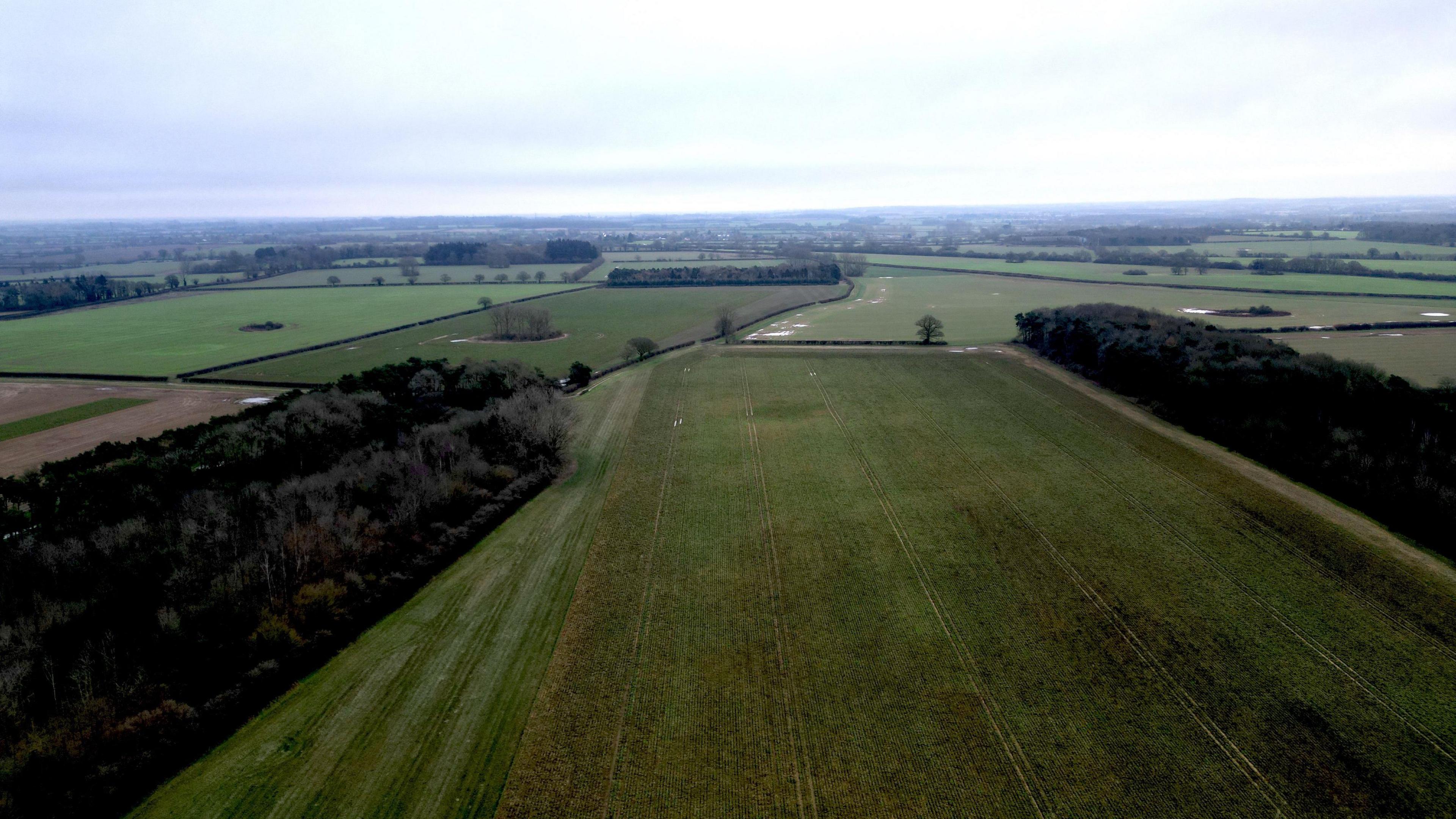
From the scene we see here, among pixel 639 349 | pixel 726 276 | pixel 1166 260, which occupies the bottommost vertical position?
pixel 639 349

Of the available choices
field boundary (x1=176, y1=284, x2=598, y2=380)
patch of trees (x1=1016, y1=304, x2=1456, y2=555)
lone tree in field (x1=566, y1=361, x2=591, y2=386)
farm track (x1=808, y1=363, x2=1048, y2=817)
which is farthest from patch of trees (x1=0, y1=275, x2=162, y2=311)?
patch of trees (x1=1016, y1=304, x2=1456, y2=555)

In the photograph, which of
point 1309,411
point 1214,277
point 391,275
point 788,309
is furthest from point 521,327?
point 1214,277

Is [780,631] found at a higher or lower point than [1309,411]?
lower

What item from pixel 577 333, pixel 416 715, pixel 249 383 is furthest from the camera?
pixel 577 333

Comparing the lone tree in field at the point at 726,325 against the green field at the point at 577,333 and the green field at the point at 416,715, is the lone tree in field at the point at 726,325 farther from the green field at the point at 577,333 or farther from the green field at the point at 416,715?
the green field at the point at 416,715

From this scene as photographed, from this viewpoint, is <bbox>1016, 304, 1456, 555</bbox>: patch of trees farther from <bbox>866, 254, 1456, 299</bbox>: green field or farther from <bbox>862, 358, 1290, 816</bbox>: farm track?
<bbox>866, 254, 1456, 299</bbox>: green field

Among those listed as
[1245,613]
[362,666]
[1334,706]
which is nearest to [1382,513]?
[1245,613]

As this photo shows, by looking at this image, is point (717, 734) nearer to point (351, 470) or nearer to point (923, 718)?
point (923, 718)

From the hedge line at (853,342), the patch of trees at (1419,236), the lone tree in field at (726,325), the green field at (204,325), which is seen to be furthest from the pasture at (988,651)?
the patch of trees at (1419,236)

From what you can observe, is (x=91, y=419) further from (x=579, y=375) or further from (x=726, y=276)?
(x=726, y=276)
